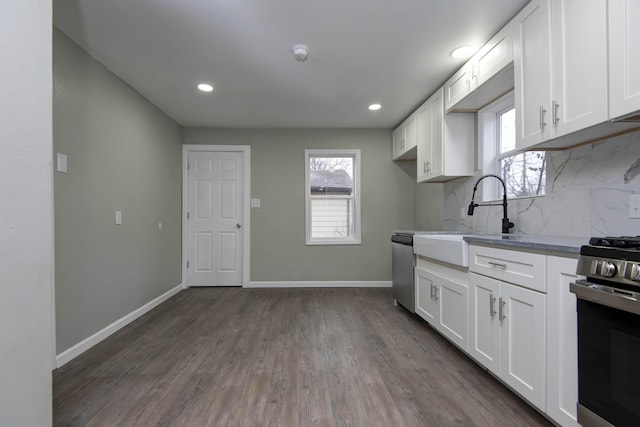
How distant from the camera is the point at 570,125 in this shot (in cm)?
152

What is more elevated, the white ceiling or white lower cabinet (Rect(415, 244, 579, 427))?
the white ceiling

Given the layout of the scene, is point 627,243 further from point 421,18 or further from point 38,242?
point 38,242

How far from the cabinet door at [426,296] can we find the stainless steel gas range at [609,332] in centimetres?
128

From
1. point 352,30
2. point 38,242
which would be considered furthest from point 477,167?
point 38,242

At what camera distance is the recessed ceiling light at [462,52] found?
2279 millimetres

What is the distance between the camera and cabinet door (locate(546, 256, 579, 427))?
1.26 m

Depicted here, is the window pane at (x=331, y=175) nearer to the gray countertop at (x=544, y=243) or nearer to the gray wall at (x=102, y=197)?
the gray wall at (x=102, y=197)

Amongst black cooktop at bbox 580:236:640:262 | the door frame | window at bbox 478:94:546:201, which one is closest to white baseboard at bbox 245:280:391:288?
the door frame

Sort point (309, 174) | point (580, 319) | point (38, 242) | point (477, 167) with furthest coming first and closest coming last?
point (309, 174), point (477, 167), point (580, 319), point (38, 242)

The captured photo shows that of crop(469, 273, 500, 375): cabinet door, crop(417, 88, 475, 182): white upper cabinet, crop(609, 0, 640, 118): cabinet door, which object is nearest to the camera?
crop(609, 0, 640, 118): cabinet door

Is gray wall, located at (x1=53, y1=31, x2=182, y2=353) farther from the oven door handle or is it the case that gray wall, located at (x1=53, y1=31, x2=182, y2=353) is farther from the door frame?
the oven door handle

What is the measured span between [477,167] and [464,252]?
4.05 feet

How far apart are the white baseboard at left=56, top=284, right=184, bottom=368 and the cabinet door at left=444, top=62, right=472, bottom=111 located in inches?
146

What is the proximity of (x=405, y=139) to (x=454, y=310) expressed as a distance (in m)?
2.42
